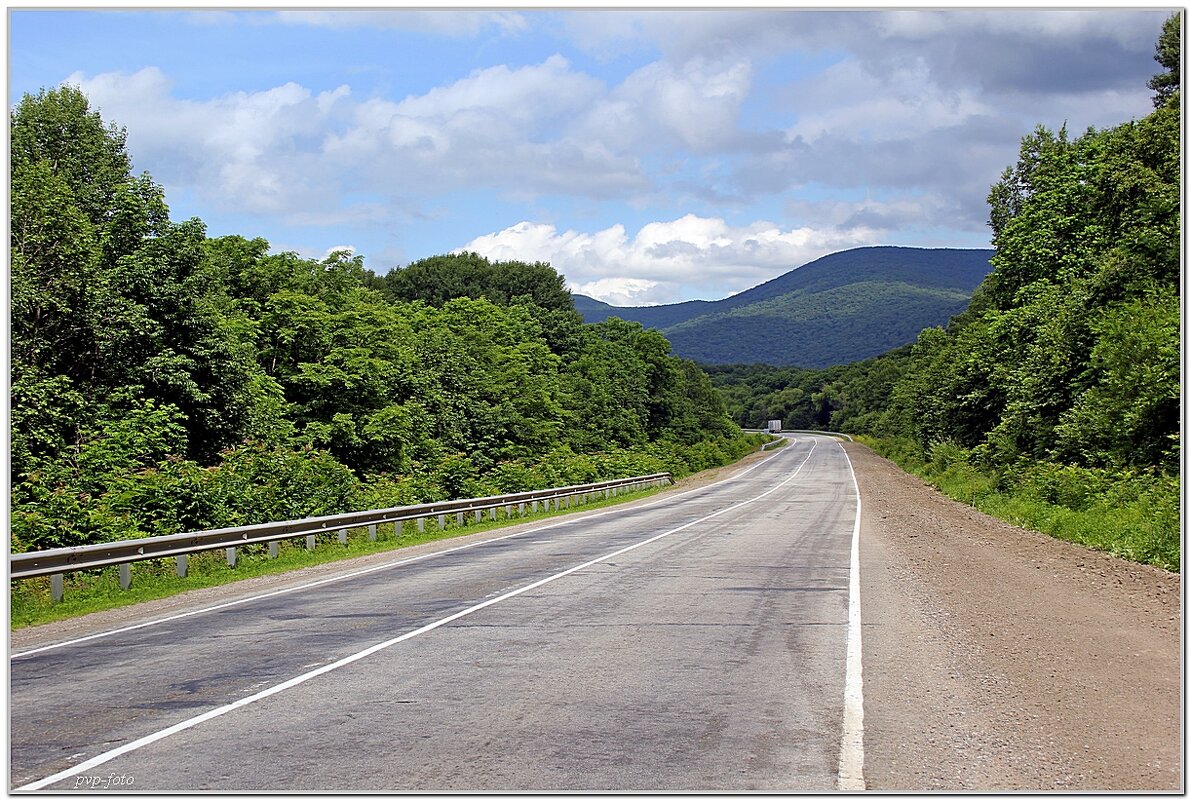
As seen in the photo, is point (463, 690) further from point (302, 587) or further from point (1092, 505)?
point (1092, 505)

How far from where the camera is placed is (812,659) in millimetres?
9500

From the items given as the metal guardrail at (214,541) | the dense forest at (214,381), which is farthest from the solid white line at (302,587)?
the dense forest at (214,381)

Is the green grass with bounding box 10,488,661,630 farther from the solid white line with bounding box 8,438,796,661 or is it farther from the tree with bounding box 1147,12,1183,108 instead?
the tree with bounding box 1147,12,1183,108

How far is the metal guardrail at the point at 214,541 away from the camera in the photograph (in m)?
14.8

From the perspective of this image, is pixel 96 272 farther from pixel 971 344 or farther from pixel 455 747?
pixel 971 344

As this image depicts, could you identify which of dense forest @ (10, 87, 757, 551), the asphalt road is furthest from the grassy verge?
dense forest @ (10, 87, 757, 551)

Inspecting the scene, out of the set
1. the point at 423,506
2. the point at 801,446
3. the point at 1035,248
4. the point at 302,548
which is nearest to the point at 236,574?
the point at 302,548

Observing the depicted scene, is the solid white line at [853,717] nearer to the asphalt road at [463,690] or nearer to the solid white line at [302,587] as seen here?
the asphalt road at [463,690]

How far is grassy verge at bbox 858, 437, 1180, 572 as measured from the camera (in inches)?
717

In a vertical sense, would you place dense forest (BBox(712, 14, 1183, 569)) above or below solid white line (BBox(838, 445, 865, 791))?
above

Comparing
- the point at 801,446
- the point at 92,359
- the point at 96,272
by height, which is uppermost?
the point at 96,272

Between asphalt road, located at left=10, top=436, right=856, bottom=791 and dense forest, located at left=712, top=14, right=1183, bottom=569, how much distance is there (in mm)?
9922

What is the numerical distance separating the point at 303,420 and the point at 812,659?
34.6 meters

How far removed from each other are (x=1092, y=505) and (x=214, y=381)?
24.5 meters
